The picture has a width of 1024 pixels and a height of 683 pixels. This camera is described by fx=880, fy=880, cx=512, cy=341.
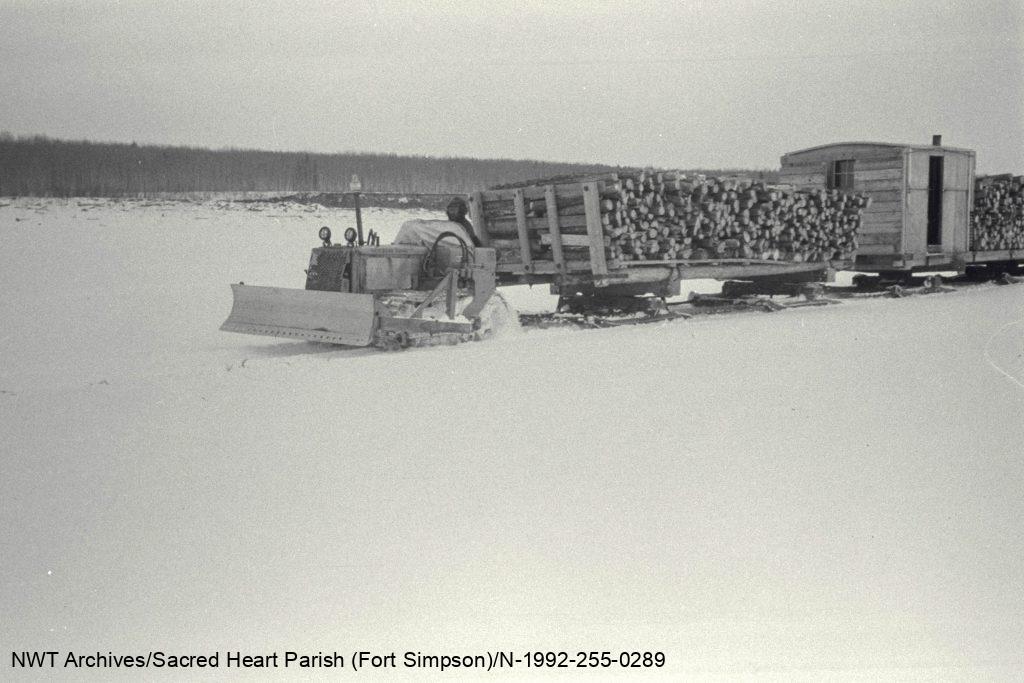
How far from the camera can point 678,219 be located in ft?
37.0

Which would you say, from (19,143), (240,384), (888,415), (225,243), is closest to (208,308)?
(225,243)

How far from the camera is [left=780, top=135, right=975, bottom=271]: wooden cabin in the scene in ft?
46.1

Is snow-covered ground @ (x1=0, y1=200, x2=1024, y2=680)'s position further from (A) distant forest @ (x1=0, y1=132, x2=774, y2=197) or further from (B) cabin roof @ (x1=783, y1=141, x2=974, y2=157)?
(B) cabin roof @ (x1=783, y1=141, x2=974, y2=157)

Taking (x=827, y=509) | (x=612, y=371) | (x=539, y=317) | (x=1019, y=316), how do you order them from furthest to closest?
(x=539, y=317)
(x=1019, y=316)
(x=612, y=371)
(x=827, y=509)

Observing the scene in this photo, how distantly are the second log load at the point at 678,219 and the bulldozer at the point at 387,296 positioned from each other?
126 cm

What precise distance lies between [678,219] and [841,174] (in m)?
5.01

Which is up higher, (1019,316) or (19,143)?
(19,143)

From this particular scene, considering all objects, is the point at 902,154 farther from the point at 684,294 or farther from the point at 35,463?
the point at 35,463

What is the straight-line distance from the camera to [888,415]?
5875 millimetres

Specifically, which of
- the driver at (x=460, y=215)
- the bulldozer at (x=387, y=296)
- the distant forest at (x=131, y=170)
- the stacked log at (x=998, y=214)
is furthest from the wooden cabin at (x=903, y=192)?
the distant forest at (x=131, y=170)

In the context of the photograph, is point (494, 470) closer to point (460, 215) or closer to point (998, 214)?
point (460, 215)

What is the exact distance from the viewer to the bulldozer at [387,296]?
855 centimetres

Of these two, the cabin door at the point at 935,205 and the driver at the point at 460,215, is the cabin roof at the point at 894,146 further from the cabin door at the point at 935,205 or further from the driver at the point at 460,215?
the driver at the point at 460,215

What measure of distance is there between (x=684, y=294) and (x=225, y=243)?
26.9ft
